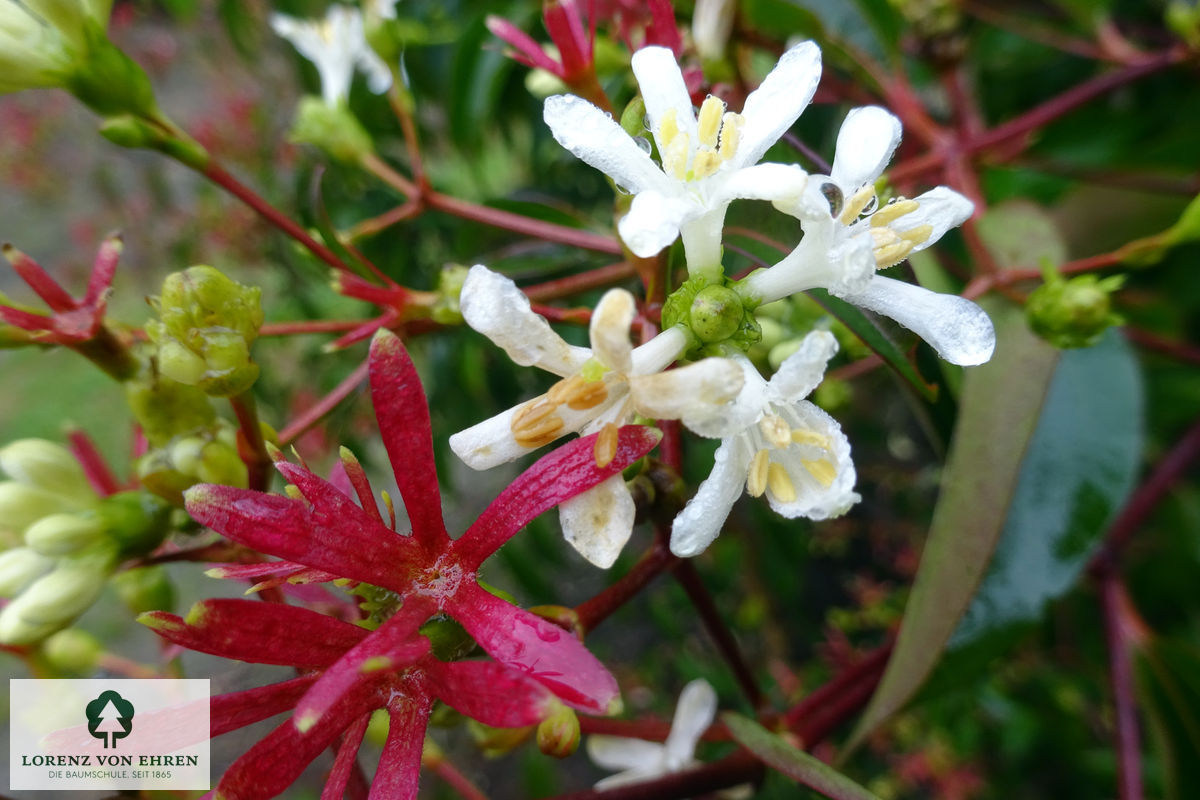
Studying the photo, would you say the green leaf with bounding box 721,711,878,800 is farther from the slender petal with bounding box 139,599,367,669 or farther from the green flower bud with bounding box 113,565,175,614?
the green flower bud with bounding box 113,565,175,614

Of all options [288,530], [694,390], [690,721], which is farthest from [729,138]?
[690,721]

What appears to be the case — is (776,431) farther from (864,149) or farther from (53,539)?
(53,539)

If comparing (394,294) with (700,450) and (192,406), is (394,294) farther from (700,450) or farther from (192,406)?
(700,450)

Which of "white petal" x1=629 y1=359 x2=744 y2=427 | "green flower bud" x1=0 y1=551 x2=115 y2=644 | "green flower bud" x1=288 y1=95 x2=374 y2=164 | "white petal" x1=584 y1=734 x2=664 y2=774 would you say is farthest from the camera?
"green flower bud" x1=288 y1=95 x2=374 y2=164

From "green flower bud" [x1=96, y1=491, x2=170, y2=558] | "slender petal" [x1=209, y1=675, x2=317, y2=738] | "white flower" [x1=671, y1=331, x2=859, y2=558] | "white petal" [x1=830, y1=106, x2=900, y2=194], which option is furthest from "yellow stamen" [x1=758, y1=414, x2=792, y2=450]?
"green flower bud" [x1=96, y1=491, x2=170, y2=558]

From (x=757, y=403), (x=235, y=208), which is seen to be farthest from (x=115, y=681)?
(x=235, y=208)
